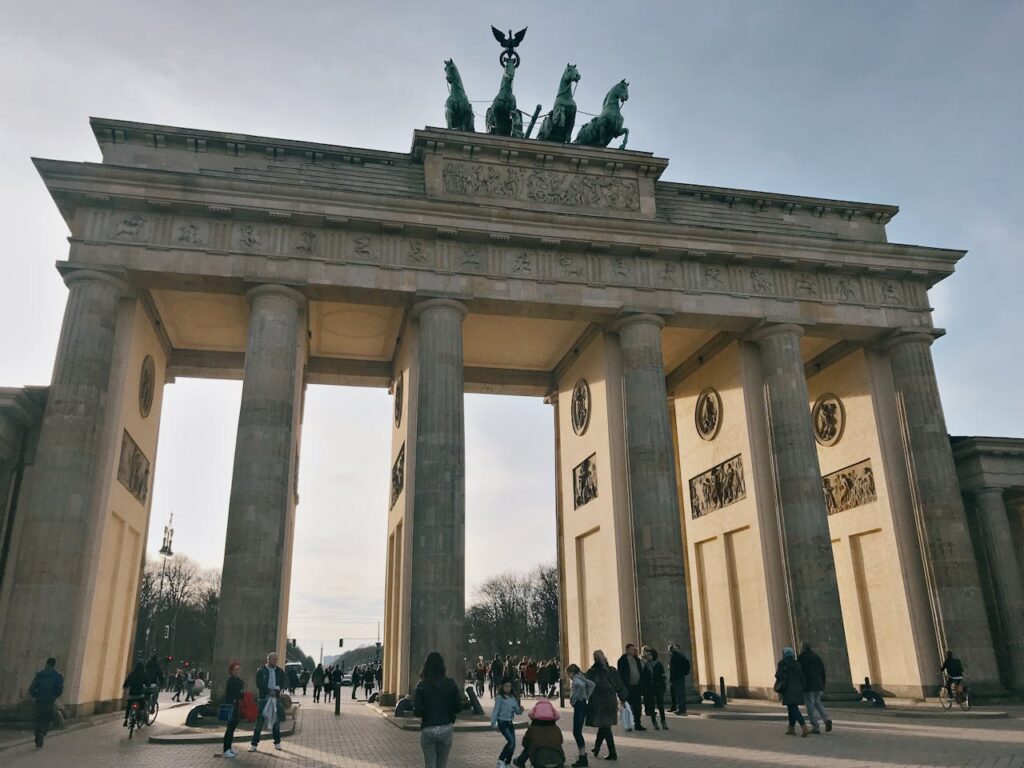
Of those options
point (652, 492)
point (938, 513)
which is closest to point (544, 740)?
point (652, 492)

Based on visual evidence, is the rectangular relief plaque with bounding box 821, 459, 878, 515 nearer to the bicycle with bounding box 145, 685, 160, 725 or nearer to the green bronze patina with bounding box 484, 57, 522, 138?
the green bronze patina with bounding box 484, 57, 522, 138

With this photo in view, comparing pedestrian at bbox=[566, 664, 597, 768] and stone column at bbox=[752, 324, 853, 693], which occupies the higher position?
stone column at bbox=[752, 324, 853, 693]

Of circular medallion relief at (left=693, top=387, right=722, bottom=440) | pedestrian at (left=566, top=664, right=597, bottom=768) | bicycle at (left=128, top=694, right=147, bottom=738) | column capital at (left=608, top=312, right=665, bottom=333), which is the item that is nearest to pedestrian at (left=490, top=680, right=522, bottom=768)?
pedestrian at (left=566, top=664, right=597, bottom=768)

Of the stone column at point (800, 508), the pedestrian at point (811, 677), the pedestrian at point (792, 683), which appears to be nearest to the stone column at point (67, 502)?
the pedestrian at point (792, 683)

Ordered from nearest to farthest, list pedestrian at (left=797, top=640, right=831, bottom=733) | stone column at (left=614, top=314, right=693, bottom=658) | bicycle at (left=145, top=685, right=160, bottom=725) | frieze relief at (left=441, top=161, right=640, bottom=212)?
pedestrian at (left=797, top=640, right=831, bottom=733)
bicycle at (left=145, top=685, right=160, bottom=725)
stone column at (left=614, top=314, right=693, bottom=658)
frieze relief at (left=441, top=161, right=640, bottom=212)

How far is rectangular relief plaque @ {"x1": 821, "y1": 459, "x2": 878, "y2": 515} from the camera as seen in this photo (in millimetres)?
→ 27138

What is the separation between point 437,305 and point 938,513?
A: 55.6 ft

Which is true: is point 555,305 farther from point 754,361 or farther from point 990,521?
point 990,521

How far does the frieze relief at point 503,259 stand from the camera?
22.5 metres

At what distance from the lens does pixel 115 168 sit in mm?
22016

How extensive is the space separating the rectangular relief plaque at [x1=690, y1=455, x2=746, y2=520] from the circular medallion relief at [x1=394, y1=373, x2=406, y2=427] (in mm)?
11601

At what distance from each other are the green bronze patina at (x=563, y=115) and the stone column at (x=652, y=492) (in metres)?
7.58

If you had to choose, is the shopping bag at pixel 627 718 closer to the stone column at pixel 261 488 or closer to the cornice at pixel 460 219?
the stone column at pixel 261 488

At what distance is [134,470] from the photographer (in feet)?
78.9
